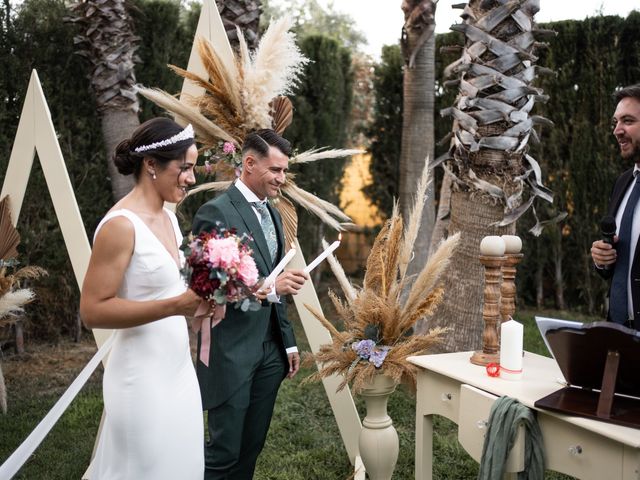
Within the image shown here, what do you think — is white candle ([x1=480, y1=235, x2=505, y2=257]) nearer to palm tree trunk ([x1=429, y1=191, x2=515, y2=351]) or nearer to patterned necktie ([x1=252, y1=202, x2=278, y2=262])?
patterned necktie ([x1=252, y1=202, x2=278, y2=262])

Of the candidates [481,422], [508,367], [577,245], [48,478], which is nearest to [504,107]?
[508,367]

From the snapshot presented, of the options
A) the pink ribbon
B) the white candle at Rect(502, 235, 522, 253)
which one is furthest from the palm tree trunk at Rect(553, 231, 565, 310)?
the pink ribbon

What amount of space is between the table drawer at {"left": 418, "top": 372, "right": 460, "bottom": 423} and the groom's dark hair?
1239 mm

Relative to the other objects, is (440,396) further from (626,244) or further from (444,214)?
(444,214)

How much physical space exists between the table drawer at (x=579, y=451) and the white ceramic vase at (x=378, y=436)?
0.92 metres

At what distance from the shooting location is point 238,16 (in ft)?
16.1

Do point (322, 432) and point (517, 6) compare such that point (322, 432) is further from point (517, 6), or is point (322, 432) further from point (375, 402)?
point (517, 6)

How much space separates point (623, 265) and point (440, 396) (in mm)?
1032

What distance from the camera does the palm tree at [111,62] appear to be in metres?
5.12

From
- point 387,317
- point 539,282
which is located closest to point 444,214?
point 387,317

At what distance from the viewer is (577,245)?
728cm

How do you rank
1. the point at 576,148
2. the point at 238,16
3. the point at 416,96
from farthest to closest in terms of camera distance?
the point at 576,148 < the point at 416,96 < the point at 238,16

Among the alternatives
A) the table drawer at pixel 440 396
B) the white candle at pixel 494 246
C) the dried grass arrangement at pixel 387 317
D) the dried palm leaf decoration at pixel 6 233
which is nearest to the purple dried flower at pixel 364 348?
the dried grass arrangement at pixel 387 317

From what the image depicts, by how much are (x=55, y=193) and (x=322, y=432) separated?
238 cm
